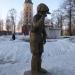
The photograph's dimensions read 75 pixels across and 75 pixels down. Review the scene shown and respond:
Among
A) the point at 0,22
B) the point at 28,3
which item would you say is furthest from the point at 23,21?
the point at 28,3

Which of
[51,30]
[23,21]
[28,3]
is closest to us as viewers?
[51,30]

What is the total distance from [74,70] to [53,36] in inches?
1006

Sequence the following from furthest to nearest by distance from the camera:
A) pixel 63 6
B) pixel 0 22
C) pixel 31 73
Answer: pixel 0 22 → pixel 63 6 → pixel 31 73

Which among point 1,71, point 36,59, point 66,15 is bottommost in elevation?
point 1,71

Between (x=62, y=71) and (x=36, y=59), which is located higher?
(x=36, y=59)

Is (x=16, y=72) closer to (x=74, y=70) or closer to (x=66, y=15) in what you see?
(x=74, y=70)

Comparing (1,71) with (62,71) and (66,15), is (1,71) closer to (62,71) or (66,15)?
(62,71)

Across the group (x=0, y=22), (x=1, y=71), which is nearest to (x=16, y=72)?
(x=1, y=71)

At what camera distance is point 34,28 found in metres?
5.26

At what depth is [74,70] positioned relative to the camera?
663cm

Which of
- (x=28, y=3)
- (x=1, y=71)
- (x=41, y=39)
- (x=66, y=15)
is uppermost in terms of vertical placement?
(x=28, y=3)

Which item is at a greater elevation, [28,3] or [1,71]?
[28,3]

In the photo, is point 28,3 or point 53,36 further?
point 28,3

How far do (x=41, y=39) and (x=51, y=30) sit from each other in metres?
26.1
